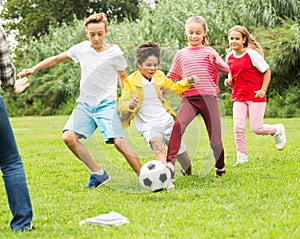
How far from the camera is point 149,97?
5.86 metres

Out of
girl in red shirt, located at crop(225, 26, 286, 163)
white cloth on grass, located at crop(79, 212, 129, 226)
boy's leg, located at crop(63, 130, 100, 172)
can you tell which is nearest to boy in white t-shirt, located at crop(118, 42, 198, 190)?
boy's leg, located at crop(63, 130, 100, 172)

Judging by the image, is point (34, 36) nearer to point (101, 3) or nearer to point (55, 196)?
point (101, 3)

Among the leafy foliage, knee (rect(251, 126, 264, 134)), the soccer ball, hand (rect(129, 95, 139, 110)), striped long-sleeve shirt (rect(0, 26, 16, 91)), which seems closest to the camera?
striped long-sleeve shirt (rect(0, 26, 16, 91))

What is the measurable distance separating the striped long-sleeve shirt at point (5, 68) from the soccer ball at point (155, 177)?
177 centimetres

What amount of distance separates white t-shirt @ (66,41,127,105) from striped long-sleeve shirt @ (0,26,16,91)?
1.79 m

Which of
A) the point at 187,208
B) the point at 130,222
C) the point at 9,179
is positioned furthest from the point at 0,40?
the point at 187,208

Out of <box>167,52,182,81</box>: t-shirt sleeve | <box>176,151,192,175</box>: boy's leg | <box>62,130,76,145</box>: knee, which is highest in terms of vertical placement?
<box>167,52,182,81</box>: t-shirt sleeve

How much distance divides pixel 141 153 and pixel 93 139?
0.49 m

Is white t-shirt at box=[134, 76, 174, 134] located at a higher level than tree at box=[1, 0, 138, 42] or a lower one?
higher

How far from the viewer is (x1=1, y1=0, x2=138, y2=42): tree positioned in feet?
143

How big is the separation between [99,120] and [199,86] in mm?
1030

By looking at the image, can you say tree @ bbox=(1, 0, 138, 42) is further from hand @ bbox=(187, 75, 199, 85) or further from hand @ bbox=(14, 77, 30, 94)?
hand @ bbox=(14, 77, 30, 94)

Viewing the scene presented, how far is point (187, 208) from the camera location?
4.80 metres

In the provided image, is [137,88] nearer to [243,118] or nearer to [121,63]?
[121,63]
